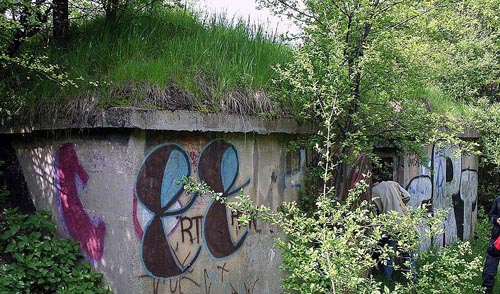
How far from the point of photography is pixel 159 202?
4.54 meters

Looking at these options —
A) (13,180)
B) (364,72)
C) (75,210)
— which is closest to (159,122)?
(75,210)

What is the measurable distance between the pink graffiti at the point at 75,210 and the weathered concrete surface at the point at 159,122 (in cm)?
33


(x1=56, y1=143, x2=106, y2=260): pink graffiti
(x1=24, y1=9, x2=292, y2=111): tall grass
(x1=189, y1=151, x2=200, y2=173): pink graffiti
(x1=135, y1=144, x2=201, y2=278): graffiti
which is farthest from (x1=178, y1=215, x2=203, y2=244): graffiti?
(x1=24, y1=9, x2=292, y2=111): tall grass

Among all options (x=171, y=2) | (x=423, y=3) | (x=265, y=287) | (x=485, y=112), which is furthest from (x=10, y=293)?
(x=485, y=112)

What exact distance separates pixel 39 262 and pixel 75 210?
0.58 meters

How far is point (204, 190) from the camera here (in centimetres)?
358

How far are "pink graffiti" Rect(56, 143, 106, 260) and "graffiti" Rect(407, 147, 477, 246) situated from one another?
5.11 meters

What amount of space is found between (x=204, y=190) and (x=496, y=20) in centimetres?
998

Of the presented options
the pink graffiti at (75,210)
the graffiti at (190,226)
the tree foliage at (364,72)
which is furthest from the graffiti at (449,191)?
the pink graffiti at (75,210)

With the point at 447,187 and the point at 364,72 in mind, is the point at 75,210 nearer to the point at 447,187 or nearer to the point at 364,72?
the point at 364,72

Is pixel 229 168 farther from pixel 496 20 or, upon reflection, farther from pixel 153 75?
pixel 496 20

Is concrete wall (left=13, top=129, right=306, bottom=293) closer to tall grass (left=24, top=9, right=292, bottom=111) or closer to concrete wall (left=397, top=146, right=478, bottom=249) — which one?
tall grass (left=24, top=9, right=292, bottom=111)

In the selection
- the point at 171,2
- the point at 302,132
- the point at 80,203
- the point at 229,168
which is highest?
the point at 171,2

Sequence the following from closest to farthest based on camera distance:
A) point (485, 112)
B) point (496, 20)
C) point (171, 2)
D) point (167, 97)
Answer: point (167, 97), point (171, 2), point (485, 112), point (496, 20)
